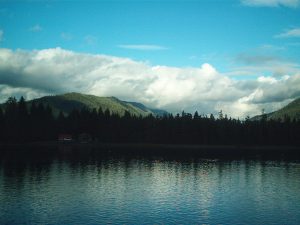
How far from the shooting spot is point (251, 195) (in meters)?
80.8

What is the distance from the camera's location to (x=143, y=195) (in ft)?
251

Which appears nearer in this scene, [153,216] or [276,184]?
[153,216]

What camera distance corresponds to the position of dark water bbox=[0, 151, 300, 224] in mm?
58531

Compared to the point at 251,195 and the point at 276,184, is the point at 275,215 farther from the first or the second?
the point at 276,184

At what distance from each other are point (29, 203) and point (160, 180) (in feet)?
138

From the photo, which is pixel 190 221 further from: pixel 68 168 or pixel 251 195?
pixel 68 168

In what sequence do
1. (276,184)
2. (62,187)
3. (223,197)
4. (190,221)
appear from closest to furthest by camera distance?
(190,221)
(223,197)
(62,187)
(276,184)

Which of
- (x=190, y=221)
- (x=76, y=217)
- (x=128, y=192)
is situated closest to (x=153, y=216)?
(x=190, y=221)

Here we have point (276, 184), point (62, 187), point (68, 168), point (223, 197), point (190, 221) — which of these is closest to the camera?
point (190, 221)

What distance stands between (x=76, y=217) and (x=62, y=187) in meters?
26.8

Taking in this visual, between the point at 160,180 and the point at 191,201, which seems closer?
the point at 191,201

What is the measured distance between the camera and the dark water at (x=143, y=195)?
5853 cm

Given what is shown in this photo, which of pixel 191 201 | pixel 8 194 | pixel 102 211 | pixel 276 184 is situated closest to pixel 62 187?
pixel 8 194

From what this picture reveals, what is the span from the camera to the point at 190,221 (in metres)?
56.6
